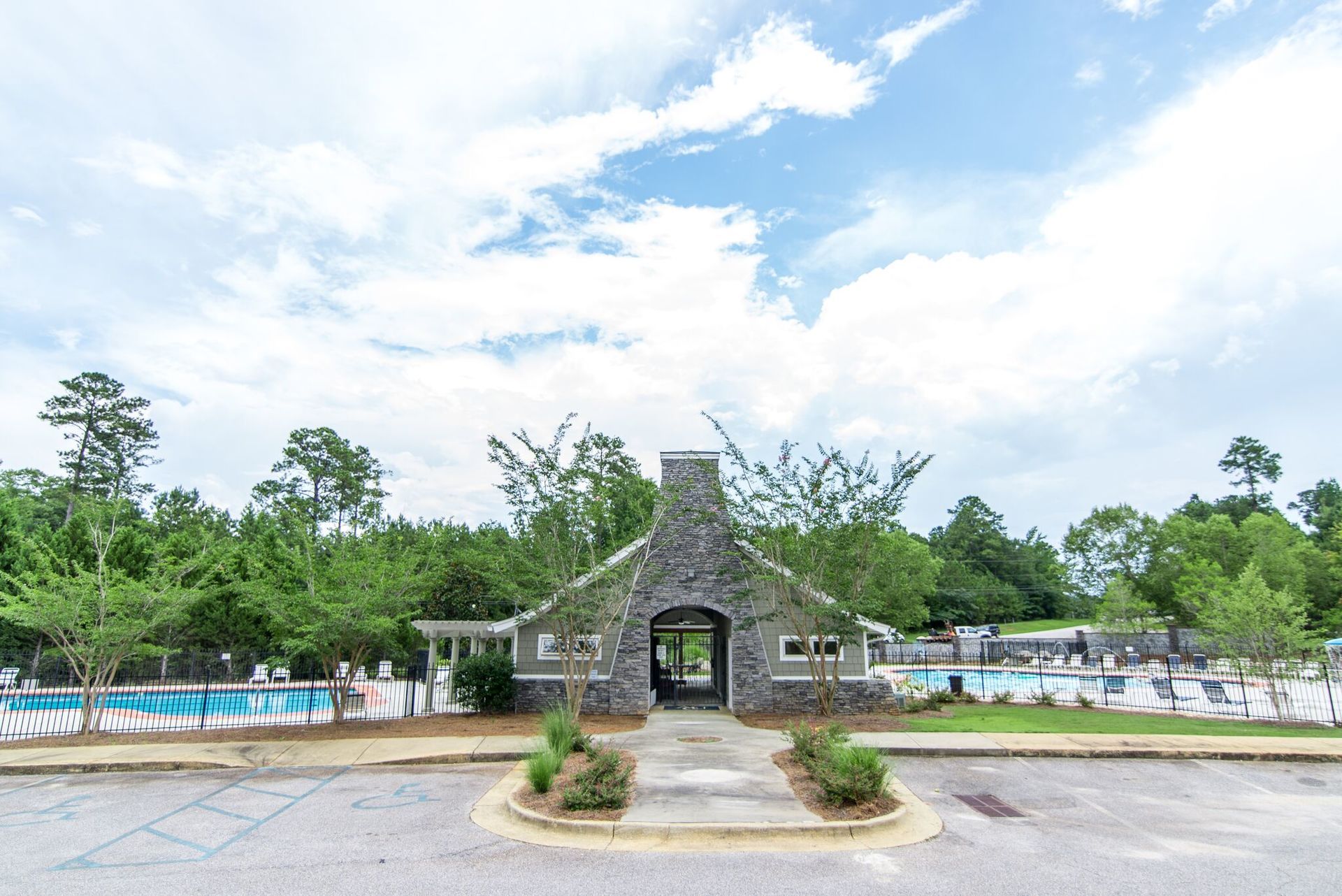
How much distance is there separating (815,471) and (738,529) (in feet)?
8.37

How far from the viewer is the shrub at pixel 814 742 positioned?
34.7ft

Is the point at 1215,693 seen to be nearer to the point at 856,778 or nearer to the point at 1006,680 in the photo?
the point at 1006,680

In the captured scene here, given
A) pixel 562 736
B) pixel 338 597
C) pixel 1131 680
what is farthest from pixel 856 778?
pixel 1131 680

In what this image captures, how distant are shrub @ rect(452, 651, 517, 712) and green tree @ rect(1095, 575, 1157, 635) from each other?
43.4 m

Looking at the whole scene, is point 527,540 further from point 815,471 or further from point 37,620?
point 37,620

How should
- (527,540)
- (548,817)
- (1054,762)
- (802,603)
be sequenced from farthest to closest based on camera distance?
1. (802,603)
2. (527,540)
3. (1054,762)
4. (548,817)

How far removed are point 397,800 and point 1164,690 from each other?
25357 mm

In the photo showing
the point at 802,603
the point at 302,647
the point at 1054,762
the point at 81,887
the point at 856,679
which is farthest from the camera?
the point at 856,679

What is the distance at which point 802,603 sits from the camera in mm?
17594

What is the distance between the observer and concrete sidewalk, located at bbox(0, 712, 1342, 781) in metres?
12.4

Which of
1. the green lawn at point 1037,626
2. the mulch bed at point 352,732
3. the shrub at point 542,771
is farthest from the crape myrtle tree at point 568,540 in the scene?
the green lawn at point 1037,626

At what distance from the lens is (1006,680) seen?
109 ft

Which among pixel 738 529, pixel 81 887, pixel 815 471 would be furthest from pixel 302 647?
pixel 815 471

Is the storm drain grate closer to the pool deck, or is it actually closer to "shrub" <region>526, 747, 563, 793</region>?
the pool deck
